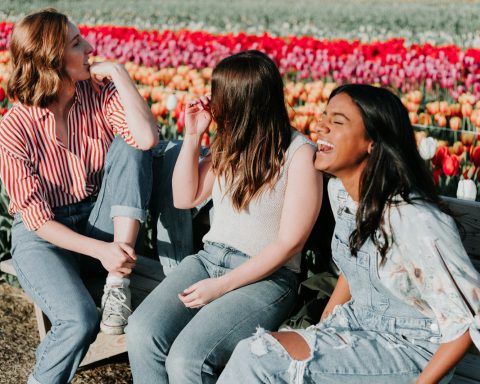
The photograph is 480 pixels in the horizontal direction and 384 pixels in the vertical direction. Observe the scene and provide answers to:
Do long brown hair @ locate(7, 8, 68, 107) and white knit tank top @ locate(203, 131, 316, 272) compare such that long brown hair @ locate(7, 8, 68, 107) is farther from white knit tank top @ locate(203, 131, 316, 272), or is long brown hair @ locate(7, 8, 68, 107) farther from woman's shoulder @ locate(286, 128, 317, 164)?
woman's shoulder @ locate(286, 128, 317, 164)

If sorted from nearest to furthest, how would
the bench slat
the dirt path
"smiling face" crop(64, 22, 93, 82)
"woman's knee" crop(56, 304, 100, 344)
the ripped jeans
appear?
the ripped jeans, "woman's knee" crop(56, 304, 100, 344), "smiling face" crop(64, 22, 93, 82), the bench slat, the dirt path

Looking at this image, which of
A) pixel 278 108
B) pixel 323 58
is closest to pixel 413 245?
pixel 278 108

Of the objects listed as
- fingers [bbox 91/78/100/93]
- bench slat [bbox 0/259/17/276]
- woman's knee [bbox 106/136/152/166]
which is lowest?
bench slat [bbox 0/259/17/276]

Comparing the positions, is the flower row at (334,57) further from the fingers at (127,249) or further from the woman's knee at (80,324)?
the woman's knee at (80,324)

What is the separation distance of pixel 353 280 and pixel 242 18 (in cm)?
1597

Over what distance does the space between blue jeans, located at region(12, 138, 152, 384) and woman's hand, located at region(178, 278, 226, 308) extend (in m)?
0.36

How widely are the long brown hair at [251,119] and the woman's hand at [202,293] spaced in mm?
304

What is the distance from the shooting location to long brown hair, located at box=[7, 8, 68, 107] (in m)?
2.98

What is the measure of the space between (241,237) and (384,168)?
0.71m

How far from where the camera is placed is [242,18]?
58.2ft

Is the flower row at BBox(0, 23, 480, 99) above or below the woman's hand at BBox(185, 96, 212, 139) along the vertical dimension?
below

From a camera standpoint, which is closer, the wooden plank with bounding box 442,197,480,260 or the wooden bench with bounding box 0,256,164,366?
the wooden plank with bounding box 442,197,480,260

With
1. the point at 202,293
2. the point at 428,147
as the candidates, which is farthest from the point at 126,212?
the point at 428,147

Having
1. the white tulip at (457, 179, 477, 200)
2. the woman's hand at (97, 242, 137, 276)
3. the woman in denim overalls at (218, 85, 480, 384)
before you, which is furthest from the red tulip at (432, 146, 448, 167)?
the woman's hand at (97, 242, 137, 276)
